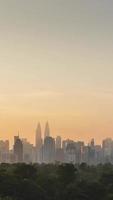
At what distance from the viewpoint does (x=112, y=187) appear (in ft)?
224

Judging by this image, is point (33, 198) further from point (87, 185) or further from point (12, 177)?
point (87, 185)

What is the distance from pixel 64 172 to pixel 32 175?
5.01 meters

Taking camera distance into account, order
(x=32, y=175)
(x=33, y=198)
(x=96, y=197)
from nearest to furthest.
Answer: (x=33, y=198), (x=96, y=197), (x=32, y=175)

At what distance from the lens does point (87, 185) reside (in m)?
66.9

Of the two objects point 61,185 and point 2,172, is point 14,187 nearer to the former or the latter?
point 2,172

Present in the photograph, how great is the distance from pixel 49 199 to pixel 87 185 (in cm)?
680

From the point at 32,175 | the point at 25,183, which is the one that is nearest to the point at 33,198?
the point at 25,183

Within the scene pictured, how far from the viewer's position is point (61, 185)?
68.2 meters

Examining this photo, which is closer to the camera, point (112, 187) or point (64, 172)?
point (112, 187)

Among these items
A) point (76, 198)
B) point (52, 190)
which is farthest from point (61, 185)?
point (76, 198)

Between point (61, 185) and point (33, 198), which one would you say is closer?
point (33, 198)

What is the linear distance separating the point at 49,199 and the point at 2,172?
6.90m

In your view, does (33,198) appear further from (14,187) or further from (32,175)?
(32,175)

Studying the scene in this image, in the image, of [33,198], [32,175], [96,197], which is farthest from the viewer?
[32,175]
